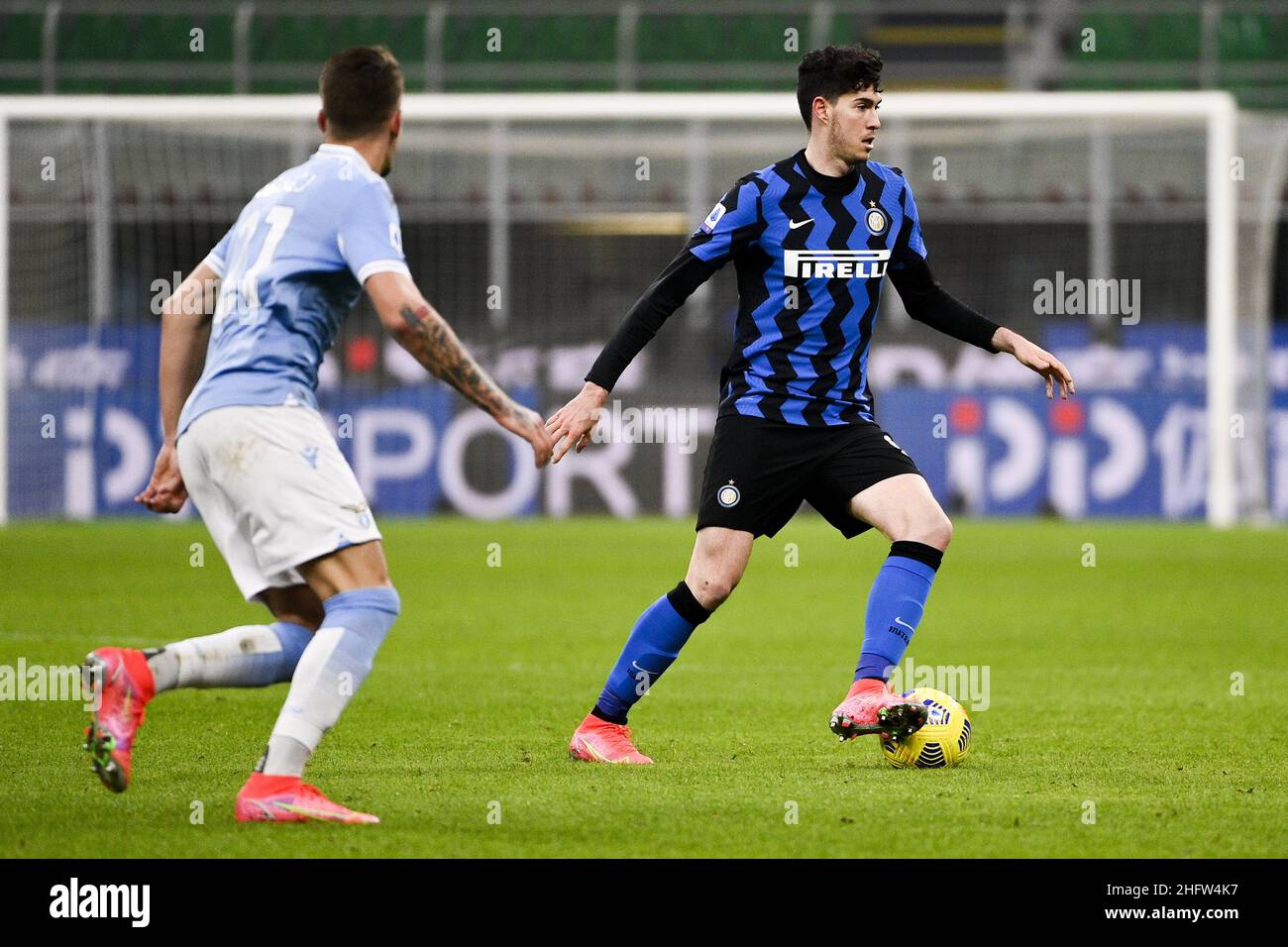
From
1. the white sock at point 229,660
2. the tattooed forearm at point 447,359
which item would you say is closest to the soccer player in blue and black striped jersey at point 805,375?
the tattooed forearm at point 447,359

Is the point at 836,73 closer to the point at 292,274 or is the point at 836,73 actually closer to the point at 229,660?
the point at 292,274

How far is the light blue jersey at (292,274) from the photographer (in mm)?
4715

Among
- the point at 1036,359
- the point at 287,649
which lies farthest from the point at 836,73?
the point at 287,649

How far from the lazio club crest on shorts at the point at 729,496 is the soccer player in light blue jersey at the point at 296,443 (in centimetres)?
131

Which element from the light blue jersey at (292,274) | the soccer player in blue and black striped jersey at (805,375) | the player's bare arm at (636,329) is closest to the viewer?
the light blue jersey at (292,274)

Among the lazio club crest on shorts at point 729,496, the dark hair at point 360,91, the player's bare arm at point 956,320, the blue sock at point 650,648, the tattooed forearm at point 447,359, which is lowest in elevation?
the blue sock at point 650,648

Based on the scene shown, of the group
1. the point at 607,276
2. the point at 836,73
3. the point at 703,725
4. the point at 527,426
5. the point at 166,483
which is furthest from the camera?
the point at 607,276

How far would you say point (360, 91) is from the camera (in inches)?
189

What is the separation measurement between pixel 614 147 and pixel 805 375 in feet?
53.8

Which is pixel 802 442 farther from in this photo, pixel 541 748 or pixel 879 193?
pixel 541 748

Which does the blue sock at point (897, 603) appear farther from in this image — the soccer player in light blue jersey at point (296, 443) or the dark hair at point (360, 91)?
the dark hair at point (360, 91)

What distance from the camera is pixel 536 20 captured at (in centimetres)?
2497

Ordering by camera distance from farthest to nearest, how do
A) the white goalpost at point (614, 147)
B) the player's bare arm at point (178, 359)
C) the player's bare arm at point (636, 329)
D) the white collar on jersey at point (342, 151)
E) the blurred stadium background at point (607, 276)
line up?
the blurred stadium background at point (607, 276) → the white goalpost at point (614, 147) → the player's bare arm at point (636, 329) → the player's bare arm at point (178, 359) → the white collar on jersey at point (342, 151)

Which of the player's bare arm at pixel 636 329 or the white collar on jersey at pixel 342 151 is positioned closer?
the white collar on jersey at pixel 342 151
